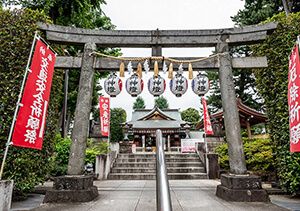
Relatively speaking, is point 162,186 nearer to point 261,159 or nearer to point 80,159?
point 80,159

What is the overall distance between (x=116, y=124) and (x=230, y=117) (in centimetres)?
3833

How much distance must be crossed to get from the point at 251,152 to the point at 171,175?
13.5 ft

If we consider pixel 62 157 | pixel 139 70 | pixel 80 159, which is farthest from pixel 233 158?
pixel 62 157

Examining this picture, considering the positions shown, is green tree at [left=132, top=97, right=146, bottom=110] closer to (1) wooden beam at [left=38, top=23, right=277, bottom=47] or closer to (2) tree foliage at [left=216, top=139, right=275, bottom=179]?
(2) tree foliage at [left=216, top=139, right=275, bottom=179]

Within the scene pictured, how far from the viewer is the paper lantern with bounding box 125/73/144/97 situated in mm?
6223

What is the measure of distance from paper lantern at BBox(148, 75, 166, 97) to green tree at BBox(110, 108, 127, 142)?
3002cm

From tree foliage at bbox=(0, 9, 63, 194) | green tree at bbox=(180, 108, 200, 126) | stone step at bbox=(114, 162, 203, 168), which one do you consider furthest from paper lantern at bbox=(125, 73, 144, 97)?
green tree at bbox=(180, 108, 200, 126)

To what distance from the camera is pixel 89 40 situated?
6.27 m

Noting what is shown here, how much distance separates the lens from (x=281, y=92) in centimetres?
595

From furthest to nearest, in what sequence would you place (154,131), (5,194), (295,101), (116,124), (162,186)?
(116,124)
(154,131)
(295,101)
(5,194)
(162,186)

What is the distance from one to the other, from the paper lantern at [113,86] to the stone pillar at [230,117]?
3151 millimetres

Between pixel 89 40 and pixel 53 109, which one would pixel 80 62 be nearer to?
pixel 89 40

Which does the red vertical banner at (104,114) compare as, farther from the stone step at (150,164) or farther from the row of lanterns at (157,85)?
the row of lanterns at (157,85)

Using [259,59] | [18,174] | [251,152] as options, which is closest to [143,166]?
[251,152]
